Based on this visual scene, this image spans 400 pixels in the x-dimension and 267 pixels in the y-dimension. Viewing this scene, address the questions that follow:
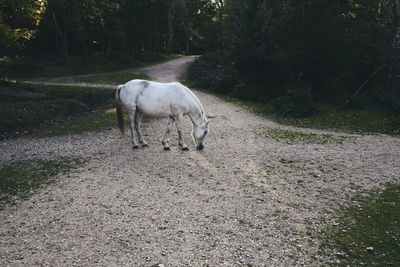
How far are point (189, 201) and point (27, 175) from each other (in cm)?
539

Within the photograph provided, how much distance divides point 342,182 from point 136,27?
146ft

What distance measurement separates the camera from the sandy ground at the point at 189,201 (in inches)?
204

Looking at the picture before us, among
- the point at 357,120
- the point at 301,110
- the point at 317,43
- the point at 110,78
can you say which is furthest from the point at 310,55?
the point at 110,78

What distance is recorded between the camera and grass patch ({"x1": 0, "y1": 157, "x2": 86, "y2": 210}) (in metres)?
7.57

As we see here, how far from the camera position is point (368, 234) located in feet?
18.3

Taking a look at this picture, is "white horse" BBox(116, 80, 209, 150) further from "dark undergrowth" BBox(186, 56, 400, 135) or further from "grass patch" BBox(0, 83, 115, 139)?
"dark undergrowth" BBox(186, 56, 400, 135)

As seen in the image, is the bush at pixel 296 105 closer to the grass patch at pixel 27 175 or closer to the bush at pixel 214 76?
the bush at pixel 214 76

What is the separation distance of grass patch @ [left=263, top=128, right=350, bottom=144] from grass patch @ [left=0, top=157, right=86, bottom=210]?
8160 mm

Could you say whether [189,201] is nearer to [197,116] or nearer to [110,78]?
[197,116]

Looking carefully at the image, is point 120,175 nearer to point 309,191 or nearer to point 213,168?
point 213,168

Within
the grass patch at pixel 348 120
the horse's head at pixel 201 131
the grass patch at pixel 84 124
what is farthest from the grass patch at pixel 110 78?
the horse's head at pixel 201 131

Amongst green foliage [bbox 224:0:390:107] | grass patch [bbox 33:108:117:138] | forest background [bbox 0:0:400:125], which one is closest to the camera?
grass patch [bbox 33:108:117:138]

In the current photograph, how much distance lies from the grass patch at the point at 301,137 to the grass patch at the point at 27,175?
816 cm

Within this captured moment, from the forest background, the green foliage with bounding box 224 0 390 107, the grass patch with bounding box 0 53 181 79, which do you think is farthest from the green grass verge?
the grass patch with bounding box 0 53 181 79
